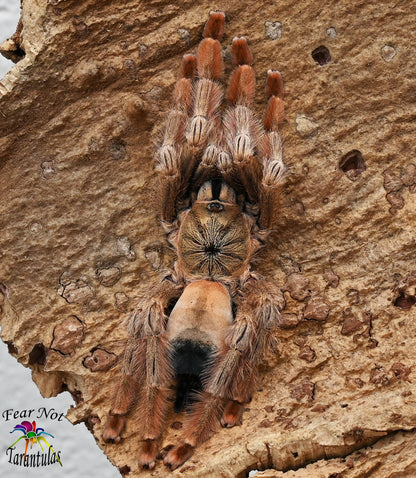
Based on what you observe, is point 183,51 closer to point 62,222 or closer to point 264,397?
point 62,222

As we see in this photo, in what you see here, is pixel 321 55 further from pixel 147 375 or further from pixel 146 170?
pixel 147 375

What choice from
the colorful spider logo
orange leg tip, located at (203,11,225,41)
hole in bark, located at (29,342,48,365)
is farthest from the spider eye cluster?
the colorful spider logo

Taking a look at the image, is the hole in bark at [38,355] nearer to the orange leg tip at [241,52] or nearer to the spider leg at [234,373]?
the spider leg at [234,373]

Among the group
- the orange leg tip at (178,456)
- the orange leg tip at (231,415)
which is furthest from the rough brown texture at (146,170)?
the orange leg tip at (178,456)

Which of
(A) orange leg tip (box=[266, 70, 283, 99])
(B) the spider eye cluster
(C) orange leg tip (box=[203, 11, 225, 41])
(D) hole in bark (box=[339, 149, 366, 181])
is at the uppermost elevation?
(C) orange leg tip (box=[203, 11, 225, 41])

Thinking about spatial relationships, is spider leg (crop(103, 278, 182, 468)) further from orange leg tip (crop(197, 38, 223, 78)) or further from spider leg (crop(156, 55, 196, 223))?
orange leg tip (crop(197, 38, 223, 78))

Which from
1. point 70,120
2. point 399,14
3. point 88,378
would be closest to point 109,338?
point 88,378

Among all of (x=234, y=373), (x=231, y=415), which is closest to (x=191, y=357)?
(x=234, y=373)
